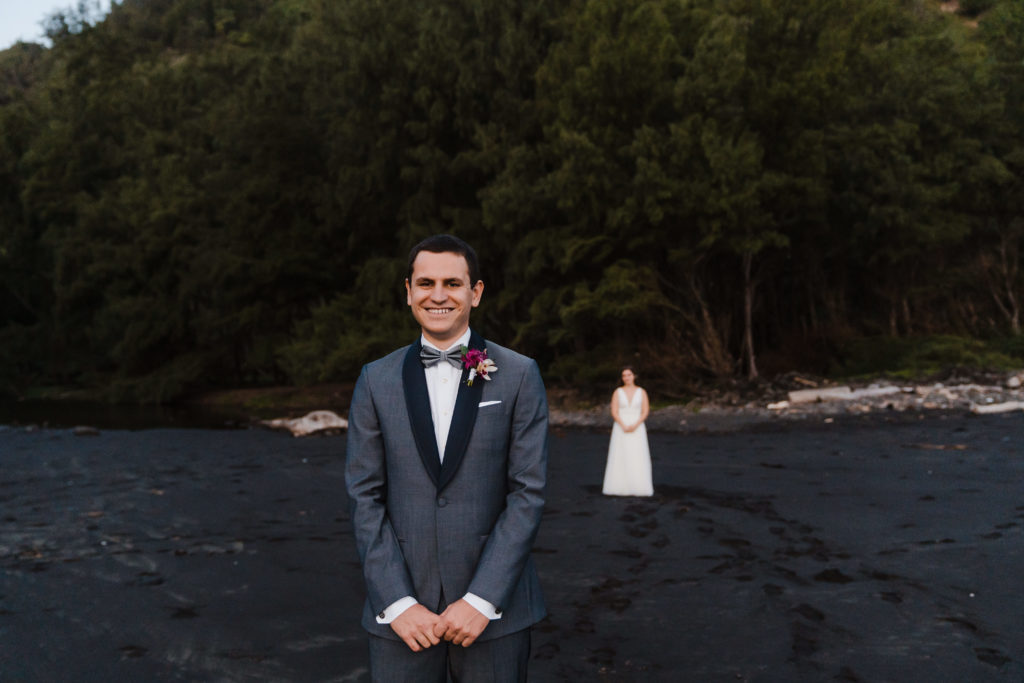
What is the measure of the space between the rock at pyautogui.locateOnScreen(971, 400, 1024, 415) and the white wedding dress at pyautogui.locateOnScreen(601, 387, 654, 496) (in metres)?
12.6

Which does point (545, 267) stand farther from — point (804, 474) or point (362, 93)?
point (804, 474)

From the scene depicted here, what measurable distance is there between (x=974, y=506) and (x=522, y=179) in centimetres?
2296

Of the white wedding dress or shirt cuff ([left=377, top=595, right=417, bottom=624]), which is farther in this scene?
the white wedding dress

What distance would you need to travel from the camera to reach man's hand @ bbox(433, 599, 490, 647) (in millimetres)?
3191

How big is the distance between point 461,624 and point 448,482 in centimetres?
49

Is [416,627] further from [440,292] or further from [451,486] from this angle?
[440,292]

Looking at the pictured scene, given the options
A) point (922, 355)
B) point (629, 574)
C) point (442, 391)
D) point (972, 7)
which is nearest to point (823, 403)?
point (922, 355)

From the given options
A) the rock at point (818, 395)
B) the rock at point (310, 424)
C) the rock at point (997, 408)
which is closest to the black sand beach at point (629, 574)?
the rock at point (997, 408)

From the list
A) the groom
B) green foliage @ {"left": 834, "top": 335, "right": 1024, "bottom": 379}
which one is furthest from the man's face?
green foliage @ {"left": 834, "top": 335, "right": 1024, "bottom": 379}

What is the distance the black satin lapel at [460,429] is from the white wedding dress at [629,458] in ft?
35.0

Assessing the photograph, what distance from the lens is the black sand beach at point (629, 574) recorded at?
6.82 meters

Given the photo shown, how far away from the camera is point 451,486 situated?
3373 mm

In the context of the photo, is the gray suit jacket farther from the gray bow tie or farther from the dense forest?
the dense forest

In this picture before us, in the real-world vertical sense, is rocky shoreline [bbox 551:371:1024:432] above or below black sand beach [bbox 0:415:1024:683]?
below
